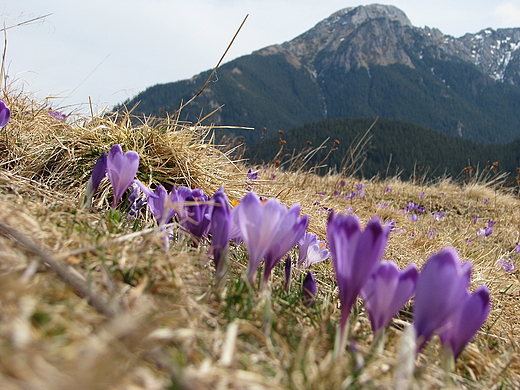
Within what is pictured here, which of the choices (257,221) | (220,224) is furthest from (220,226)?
(257,221)

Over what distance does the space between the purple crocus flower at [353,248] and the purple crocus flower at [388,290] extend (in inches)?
2.2

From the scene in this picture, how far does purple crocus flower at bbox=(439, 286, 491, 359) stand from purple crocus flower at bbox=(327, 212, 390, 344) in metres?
0.22

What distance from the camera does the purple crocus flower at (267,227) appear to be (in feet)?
3.37

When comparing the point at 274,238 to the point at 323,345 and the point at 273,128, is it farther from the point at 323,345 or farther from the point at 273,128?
the point at 273,128

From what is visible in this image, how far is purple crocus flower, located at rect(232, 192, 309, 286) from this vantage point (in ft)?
3.37

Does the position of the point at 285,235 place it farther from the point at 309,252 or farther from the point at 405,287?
the point at 309,252

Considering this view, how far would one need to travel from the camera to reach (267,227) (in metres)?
1.05

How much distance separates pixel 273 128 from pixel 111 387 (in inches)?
7929

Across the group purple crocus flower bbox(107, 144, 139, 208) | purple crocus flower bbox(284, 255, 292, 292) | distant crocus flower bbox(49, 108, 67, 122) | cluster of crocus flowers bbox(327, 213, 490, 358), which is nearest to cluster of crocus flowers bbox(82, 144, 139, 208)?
purple crocus flower bbox(107, 144, 139, 208)

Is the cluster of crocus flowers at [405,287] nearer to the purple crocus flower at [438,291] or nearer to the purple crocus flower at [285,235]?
the purple crocus flower at [438,291]

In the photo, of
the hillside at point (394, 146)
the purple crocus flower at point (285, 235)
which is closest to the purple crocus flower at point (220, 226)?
the purple crocus flower at point (285, 235)

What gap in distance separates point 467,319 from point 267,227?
1.66ft

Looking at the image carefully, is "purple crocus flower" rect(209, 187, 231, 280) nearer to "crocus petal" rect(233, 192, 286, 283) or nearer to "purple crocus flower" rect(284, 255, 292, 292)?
"crocus petal" rect(233, 192, 286, 283)

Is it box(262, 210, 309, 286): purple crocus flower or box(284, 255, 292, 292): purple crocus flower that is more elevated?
box(262, 210, 309, 286): purple crocus flower
